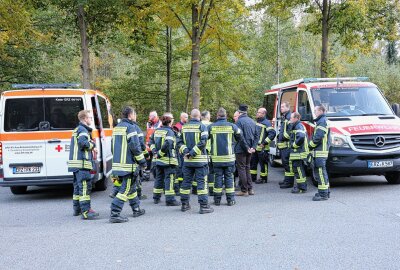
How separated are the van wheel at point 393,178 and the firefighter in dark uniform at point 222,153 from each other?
4111 millimetres

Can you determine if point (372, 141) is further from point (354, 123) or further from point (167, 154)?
point (167, 154)

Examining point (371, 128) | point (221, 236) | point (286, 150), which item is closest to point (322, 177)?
point (371, 128)

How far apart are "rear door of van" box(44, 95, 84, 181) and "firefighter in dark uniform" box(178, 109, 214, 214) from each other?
8.63ft

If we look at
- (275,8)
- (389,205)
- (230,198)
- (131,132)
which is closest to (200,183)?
(230,198)

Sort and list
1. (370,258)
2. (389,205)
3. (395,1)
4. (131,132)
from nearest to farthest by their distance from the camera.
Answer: (370,258) → (131,132) → (389,205) → (395,1)

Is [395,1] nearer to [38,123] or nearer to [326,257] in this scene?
[38,123]

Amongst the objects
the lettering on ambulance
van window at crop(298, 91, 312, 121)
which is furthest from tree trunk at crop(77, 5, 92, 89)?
the lettering on ambulance

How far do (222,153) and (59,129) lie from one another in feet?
11.7

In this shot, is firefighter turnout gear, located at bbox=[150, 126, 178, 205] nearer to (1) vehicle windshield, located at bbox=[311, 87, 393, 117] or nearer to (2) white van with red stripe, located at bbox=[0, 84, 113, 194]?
(2) white van with red stripe, located at bbox=[0, 84, 113, 194]

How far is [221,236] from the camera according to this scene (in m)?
6.72

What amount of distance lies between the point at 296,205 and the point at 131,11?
1134cm

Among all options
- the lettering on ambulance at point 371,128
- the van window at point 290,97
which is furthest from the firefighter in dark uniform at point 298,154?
the van window at point 290,97

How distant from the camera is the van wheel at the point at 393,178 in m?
10.9

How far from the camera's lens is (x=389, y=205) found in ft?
28.1
